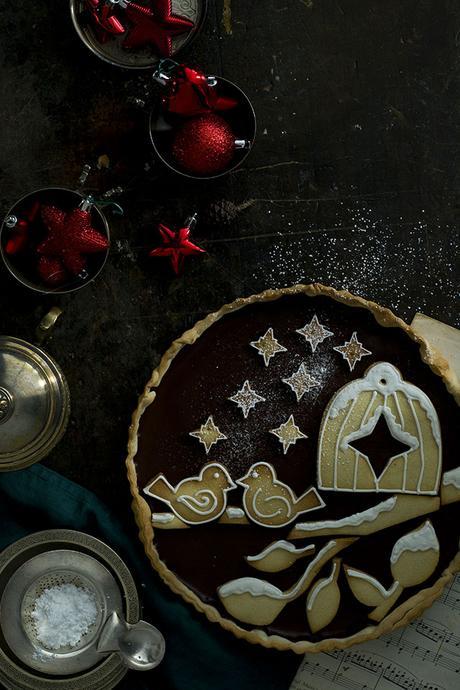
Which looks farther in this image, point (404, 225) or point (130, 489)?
point (404, 225)

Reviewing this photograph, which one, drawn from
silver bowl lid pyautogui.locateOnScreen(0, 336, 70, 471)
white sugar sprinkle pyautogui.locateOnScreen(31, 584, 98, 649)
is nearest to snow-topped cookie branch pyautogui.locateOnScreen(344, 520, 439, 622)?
white sugar sprinkle pyautogui.locateOnScreen(31, 584, 98, 649)

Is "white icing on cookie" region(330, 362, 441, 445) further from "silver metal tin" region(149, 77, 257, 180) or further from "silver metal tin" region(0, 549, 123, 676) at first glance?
"silver metal tin" region(0, 549, 123, 676)

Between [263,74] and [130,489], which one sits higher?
[263,74]

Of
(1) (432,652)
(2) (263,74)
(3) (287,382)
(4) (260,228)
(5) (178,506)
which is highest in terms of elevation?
(2) (263,74)

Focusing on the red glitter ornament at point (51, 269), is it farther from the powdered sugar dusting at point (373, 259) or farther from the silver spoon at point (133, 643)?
the silver spoon at point (133, 643)

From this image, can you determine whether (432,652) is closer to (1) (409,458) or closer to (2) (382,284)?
(1) (409,458)

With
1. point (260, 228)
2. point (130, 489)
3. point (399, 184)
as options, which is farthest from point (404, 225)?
point (130, 489)

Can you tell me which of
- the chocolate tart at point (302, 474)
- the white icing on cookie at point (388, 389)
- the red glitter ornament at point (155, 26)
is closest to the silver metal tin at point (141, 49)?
the red glitter ornament at point (155, 26)
